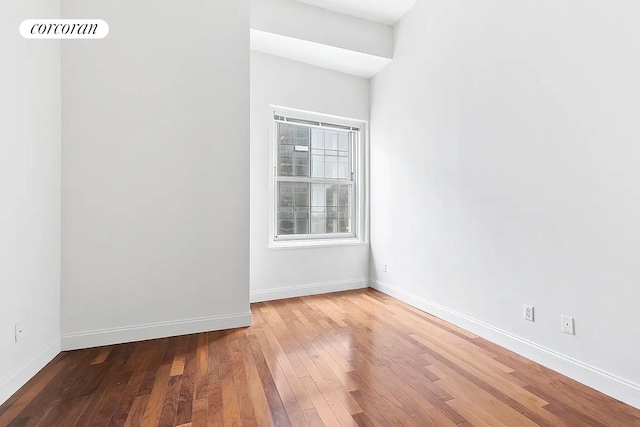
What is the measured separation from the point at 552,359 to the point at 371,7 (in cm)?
373

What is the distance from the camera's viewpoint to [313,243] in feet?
12.5

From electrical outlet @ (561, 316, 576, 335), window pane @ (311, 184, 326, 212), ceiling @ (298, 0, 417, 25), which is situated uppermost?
ceiling @ (298, 0, 417, 25)

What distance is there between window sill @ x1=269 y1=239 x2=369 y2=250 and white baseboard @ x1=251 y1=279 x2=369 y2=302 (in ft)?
1.61

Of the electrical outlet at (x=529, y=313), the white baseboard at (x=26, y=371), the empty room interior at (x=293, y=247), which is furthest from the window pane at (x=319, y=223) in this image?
the white baseboard at (x=26, y=371)

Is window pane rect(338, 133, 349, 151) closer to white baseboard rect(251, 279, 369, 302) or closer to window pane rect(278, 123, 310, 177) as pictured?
window pane rect(278, 123, 310, 177)

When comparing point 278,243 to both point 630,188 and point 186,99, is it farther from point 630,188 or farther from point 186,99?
point 630,188

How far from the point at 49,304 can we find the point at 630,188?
3.75m

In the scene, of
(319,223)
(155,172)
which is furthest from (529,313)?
(155,172)

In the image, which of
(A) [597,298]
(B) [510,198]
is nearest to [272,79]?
(B) [510,198]

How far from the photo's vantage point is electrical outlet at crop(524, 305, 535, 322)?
2135 millimetres

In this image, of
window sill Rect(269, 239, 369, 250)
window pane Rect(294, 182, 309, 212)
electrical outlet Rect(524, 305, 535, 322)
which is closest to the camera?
electrical outlet Rect(524, 305, 535, 322)

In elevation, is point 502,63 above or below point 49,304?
above

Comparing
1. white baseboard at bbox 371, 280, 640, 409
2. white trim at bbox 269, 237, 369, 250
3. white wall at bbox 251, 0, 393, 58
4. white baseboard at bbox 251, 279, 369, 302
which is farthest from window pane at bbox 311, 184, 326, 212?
white baseboard at bbox 371, 280, 640, 409

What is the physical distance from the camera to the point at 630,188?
166 cm
